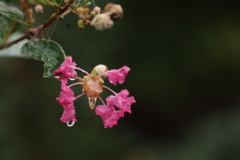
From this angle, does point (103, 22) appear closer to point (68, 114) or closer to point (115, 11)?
point (115, 11)

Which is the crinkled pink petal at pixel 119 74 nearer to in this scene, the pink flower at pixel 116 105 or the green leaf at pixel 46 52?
the pink flower at pixel 116 105

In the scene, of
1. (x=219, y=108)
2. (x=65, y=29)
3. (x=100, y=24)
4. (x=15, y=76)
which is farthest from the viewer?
(x=219, y=108)

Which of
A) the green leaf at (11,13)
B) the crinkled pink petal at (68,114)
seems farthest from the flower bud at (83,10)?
the crinkled pink petal at (68,114)

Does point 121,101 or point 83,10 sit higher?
point 83,10

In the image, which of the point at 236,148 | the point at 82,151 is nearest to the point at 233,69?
the point at 236,148

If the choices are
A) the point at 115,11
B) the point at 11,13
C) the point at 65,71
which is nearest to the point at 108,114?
the point at 65,71

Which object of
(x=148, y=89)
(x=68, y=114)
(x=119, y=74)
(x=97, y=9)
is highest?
(x=148, y=89)

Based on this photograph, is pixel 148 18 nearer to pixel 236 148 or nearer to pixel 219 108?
pixel 219 108
